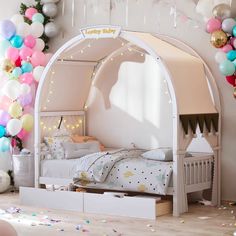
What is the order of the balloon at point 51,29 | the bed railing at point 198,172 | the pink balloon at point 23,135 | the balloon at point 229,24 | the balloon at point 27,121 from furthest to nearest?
1. the pink balloon at point 23,135
2. the balloon at point 51,29
3. the balloon at point 27,121
4. the bed railing at point 198,172
5. the balloon at point 229,24

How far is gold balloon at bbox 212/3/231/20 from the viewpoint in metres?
6.15

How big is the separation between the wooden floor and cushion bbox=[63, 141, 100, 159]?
85 cm

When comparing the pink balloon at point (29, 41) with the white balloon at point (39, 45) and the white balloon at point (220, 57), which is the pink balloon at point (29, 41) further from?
the white balloon at point (220, 57)

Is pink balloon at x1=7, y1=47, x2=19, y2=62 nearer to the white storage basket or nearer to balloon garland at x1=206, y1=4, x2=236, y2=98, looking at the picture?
the white storage basket

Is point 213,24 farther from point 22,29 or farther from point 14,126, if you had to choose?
point 14,126

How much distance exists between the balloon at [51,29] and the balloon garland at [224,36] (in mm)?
2252

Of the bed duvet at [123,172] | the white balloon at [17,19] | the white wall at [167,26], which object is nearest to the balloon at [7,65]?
the white balloon at [17,19]

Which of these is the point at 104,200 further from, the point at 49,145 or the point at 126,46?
the point at 126,46

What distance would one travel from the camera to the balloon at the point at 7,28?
7.51 metres

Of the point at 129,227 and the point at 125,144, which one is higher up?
the point at 125,144

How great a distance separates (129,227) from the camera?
5.68 m

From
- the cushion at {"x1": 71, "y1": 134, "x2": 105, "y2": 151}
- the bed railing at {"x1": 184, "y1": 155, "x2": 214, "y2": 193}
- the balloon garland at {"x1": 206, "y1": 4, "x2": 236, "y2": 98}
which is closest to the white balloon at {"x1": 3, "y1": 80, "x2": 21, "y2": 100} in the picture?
the cushion at {"x1": 71, "y1": 134, "x2": 105, "y2": 151}

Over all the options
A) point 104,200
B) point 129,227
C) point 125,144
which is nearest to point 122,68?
point 125,144

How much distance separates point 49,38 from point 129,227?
3.22 m
